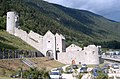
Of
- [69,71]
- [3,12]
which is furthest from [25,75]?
[3,12]

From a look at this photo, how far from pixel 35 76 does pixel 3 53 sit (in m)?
26.0

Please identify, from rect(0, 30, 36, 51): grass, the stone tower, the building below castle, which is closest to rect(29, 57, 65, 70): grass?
the building below castle

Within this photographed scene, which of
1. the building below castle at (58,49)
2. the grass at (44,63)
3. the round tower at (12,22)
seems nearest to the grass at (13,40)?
the building below castle at (58,49)

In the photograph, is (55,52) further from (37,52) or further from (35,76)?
(35,76)

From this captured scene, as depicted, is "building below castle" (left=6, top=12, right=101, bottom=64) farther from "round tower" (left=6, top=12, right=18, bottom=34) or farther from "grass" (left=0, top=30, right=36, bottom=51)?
"grass" (left=0, top=30, right=36, bottom=51)

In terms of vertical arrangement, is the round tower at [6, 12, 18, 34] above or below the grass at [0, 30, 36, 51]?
above

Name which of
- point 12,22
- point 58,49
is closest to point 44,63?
point 58,49

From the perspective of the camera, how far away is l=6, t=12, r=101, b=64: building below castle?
285 feet

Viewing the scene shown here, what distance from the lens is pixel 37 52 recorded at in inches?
3649

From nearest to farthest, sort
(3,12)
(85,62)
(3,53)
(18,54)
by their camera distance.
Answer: (3,53), (18,54), (85,62), (3,12)

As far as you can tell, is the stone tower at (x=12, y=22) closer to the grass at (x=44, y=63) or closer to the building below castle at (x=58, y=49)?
the building below castle at (x=58, y=49)

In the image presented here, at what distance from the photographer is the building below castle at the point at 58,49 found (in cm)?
8688

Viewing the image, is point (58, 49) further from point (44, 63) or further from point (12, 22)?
point (12, 22)

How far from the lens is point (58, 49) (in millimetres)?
95188
